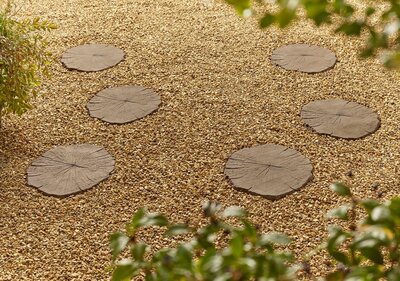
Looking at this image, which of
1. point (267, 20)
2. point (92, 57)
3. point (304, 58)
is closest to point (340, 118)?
point (304, 58)

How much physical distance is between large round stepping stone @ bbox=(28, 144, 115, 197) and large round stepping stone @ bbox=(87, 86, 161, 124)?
349 mm

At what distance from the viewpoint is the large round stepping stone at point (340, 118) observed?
12.4ft

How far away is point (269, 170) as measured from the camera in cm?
340

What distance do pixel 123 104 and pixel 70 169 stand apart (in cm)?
74

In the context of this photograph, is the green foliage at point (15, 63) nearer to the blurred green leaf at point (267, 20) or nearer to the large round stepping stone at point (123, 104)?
the large round stepping stone at point (123, 104)

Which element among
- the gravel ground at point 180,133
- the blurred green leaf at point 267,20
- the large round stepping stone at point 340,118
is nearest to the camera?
the blurred green leaf at point 267,20

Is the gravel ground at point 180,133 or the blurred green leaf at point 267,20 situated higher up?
the blurred green leaf at point 267,20

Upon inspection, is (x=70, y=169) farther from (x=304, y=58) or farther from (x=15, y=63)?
(x=304, y=58)

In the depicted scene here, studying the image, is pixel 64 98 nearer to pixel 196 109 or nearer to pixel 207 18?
pixel 196 109

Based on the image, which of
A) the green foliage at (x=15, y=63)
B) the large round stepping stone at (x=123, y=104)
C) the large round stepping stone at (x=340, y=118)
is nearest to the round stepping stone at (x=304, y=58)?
the large round stepping stone at (x=340, y=118)

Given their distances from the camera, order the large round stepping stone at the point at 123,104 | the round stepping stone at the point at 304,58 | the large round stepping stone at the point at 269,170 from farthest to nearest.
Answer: the round stepping stone at the point at 304,58
the large round stepping stone at the point at 123,104
the large round stepping stone at the point at 269,170

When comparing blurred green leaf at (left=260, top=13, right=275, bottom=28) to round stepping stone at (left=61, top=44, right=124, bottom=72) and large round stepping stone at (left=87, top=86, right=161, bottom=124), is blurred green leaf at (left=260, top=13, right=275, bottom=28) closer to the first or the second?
large round stepping stone at (left=87, top=86, right=161, bottom=124)

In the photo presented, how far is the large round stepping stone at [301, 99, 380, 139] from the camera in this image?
3771 millimetres

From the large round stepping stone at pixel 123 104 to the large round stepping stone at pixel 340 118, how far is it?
1.03 metres
